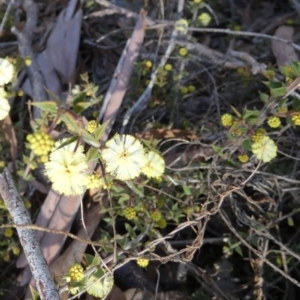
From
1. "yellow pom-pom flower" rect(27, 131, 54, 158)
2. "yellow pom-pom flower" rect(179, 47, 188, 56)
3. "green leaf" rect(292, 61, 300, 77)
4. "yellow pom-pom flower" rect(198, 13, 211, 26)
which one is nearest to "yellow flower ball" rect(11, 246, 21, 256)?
"yellow pom-pom flower" rect(27, 131, 54, 158)

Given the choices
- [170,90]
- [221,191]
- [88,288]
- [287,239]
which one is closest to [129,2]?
[170,90]

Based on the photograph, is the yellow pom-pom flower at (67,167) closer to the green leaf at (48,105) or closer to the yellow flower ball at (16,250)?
the green leaf at (48,105)

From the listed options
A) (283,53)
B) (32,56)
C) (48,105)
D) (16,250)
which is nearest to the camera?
(48,105)

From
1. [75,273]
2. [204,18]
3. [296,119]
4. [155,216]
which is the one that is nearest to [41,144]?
[75,273]

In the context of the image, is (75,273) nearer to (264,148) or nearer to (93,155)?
(93,155)

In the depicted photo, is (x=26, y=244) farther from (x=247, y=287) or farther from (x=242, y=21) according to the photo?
(x=242, y=21)

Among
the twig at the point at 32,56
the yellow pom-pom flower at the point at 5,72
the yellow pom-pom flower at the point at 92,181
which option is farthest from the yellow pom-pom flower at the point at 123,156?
the twig at the point at 32,56
